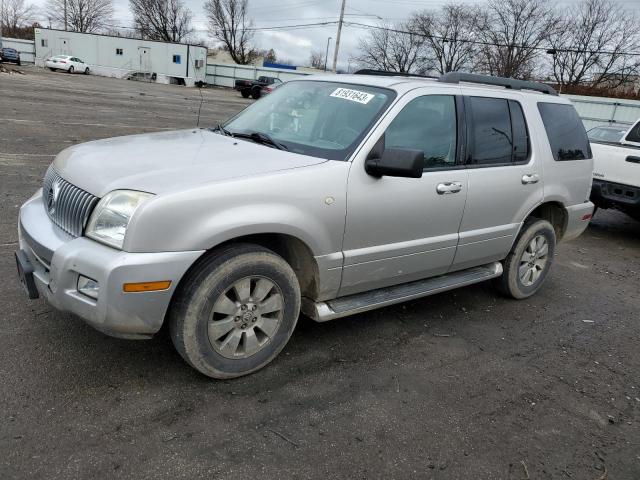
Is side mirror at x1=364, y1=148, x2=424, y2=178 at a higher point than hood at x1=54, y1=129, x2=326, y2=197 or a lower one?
higher

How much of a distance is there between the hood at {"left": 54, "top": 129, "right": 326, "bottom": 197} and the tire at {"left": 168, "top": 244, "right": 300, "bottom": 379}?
1.50ft

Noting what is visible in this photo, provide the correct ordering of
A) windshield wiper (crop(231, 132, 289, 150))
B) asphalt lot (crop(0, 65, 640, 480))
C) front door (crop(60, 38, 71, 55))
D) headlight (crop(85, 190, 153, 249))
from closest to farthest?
asphalt lot (crop(0, 65, 640, 480)) < headlight (crop(85, 190, 153, 249)) < windshield wiper (crop(231, 132, 289, 150)) < front door (crop(60, 38, 71, 55))

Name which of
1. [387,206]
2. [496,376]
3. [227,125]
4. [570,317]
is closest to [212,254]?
[387,206]

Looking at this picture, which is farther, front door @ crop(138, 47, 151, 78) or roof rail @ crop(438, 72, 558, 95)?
front door @ crop(138, 47, 151, 78)

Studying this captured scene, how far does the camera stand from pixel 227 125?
436 cm

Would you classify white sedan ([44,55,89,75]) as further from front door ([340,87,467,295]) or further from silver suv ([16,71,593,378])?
front door ([340,87,467,295])

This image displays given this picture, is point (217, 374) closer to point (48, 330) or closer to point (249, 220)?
point (249, 220)

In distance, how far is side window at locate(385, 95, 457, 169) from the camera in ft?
12.2

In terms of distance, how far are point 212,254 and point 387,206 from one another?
1.23 meters

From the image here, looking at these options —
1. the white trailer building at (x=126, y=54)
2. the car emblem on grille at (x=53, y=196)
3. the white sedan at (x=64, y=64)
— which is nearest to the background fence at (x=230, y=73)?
the white trailer building at (x=126, y=54)

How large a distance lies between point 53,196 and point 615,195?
746cm

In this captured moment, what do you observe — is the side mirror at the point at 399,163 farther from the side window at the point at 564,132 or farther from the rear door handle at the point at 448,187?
the side window at the point at 564,132

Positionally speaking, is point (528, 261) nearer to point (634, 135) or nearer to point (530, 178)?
point (530, 178)

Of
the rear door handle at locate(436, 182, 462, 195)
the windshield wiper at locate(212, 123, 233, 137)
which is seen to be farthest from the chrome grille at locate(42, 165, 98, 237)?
the rear door handle at locate(436, 182, 462, 195)
